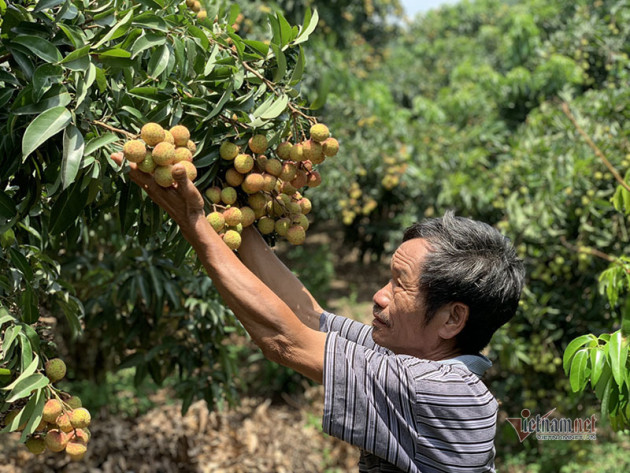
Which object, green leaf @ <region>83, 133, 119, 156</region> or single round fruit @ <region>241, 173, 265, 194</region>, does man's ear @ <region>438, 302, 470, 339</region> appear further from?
green leaf @ <region>83, 133, 119, 156</region>

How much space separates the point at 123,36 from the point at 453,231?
788mm

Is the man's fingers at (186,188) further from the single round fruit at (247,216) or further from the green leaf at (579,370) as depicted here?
the green leaf at (579,370)

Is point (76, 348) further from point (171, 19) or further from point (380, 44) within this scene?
point (380, 44)

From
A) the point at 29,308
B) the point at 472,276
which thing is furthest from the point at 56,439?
the point at 472,276

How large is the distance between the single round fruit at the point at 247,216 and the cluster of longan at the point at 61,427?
48 centimetres

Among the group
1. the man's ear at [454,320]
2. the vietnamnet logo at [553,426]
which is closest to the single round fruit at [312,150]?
the man's ear at [454,320]

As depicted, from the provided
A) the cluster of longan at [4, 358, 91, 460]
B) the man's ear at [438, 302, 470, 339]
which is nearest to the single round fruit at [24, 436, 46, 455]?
the cluster of longan at [4, 358, 91, 460]

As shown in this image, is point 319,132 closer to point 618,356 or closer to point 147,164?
point 147,164

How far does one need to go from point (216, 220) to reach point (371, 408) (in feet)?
1.52

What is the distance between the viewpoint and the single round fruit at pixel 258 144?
1238 millimetres

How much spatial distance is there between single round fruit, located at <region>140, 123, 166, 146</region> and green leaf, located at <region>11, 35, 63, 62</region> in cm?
19

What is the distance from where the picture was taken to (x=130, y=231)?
4.81 ft

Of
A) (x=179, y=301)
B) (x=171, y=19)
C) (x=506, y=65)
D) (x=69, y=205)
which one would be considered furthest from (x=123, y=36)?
(x=506, y=65)

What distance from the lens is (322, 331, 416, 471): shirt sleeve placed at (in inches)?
48.4
